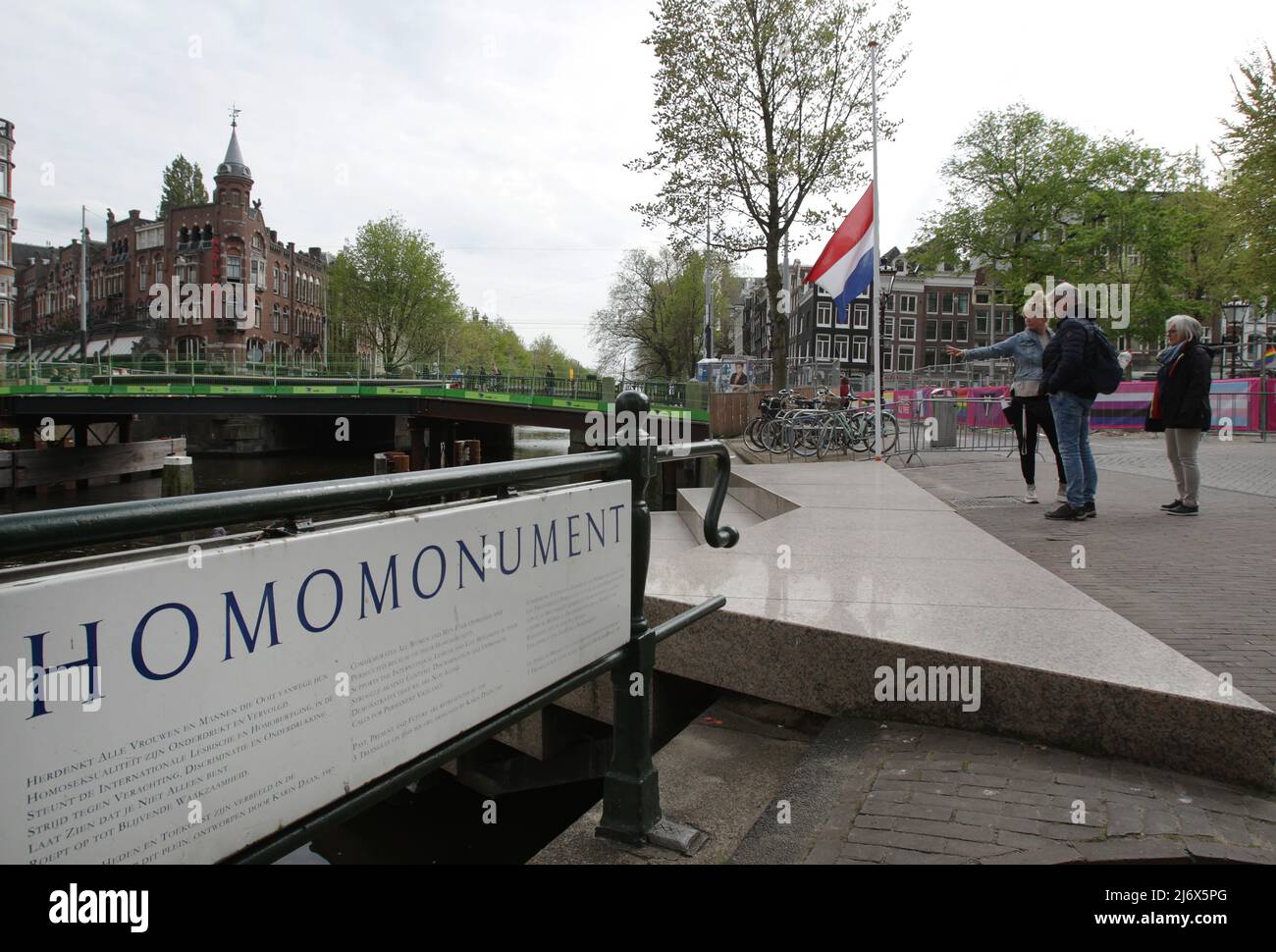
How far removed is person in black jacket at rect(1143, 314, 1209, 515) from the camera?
7.12 meters

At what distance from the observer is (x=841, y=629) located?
3.64m

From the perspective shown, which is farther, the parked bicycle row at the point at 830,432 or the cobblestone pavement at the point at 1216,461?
the parked bicycle row at the point at 830,432

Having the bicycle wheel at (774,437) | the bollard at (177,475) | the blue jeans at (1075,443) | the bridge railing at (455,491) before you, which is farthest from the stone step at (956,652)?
the bollard at (177,475)

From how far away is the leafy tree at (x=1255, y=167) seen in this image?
18453 millimetres

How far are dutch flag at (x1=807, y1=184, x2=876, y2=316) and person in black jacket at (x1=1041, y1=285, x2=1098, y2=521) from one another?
6.42 m

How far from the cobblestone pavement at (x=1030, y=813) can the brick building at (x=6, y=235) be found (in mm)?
64913

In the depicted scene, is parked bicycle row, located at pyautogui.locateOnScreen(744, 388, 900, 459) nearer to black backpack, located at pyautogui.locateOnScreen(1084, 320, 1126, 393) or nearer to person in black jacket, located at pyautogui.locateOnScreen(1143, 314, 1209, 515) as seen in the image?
person in black jacket, located at pyautogui.locateOnScreen(1143, 314, 1209, 515)

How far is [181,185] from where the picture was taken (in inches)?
3162

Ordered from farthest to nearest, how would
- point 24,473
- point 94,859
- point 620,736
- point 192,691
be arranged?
point 24,473 < point 620,736 < point 192,691 < point 94,859

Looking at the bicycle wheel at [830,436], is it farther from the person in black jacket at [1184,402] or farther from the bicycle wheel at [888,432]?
the person in black jacket at [1184,402]

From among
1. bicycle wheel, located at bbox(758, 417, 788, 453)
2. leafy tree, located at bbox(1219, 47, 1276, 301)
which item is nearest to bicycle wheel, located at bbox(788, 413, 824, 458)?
bicycle wheel, located at bbox(758, 417, 788, 453)
